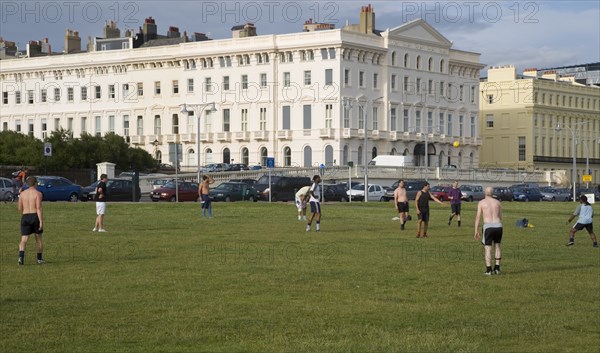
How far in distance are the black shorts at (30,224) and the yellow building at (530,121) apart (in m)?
122

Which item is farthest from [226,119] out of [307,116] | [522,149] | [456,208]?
A: [456,208]

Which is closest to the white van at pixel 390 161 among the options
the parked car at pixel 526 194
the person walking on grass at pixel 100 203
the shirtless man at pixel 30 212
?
the parked car at pixel 526 194

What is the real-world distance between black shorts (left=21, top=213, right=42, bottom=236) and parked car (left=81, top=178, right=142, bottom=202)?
4452cm

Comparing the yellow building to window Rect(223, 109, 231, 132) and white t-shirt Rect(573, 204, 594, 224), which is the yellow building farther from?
white t-shirt Rect(573, 204, 594, 224)

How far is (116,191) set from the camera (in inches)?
2982

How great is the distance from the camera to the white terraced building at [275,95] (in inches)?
4818

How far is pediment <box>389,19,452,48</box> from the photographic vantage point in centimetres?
12950

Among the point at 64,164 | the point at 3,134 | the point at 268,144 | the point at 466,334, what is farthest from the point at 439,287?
the point at 268,144

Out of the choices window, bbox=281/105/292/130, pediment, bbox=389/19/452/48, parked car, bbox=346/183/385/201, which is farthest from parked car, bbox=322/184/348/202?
pediment, bbox=389/19/452/48

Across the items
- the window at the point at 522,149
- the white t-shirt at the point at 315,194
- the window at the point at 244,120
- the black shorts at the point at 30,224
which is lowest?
the black shorts at the point at 30,224

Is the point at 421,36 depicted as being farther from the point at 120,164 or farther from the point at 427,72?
the point at 120,164

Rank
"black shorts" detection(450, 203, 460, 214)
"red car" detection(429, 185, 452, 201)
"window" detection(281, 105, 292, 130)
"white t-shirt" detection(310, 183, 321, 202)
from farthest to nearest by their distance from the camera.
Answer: "window" detection(281, 105, 292, 130)
"red car" detection(429, 185, 452, 201)
"black shorts" detection(450, 203, 460, 214)
"white t-shirt" detection(310, 183, 321, 202)

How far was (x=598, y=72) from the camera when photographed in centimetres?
18525

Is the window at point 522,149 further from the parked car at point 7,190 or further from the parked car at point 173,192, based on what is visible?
the parked car at point 7,190
